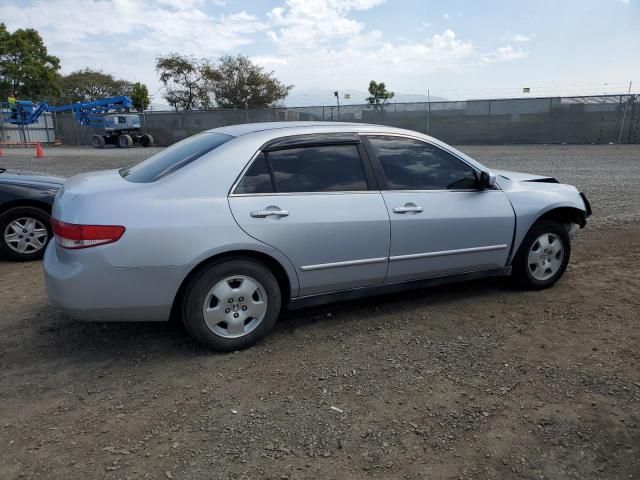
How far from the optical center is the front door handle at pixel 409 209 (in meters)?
4.00

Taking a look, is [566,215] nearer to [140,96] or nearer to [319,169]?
[319,169]

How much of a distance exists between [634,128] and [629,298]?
81.1 feet

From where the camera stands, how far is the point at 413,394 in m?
3.12

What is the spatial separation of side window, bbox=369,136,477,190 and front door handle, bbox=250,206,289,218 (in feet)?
3.14

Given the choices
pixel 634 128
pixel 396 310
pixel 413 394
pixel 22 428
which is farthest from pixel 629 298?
pixel 634 128

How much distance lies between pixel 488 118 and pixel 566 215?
2444cm

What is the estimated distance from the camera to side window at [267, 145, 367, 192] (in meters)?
3.72

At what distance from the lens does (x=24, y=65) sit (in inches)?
1628

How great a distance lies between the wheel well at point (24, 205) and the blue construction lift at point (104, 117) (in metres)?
25.2

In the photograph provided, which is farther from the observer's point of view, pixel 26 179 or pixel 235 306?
pixel 26 179


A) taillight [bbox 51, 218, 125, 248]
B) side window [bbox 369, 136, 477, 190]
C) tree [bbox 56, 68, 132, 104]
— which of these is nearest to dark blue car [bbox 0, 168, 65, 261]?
taillight [bbox 51, 218, 125, 248]

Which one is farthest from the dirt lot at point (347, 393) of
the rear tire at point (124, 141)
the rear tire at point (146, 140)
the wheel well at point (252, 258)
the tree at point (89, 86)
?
the tree at point (89, 86)

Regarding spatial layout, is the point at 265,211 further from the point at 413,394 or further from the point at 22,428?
the point at 22,428

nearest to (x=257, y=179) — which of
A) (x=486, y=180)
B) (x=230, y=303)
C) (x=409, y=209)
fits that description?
(x=230, y=303)
